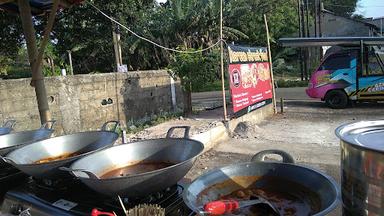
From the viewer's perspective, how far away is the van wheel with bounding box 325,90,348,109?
11.9 m

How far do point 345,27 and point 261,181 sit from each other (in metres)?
38.3

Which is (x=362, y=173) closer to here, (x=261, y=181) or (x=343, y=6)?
(x=261, y=181)

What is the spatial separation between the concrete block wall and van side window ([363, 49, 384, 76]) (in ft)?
21.0

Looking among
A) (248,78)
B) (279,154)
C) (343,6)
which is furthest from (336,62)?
(343,6)

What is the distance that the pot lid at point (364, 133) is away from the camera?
158 cm

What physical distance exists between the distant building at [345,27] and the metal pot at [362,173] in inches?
1410

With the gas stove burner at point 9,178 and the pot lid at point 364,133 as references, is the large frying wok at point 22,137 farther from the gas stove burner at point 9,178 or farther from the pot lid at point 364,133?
the pot lid at point 364,133

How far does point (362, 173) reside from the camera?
4.77 ft

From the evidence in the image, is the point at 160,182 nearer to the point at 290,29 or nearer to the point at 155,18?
the point at 155,18

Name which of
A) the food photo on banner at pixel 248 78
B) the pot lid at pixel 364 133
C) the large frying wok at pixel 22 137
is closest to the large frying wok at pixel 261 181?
the pot lid at pixel 364 133

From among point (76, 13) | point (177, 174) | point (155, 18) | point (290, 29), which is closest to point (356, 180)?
point (177, 174)

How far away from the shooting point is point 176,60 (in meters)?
10.4

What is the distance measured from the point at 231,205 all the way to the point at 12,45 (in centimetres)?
1518

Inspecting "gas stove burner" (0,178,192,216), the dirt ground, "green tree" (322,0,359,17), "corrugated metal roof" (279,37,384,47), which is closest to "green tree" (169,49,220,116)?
the dirt ground
